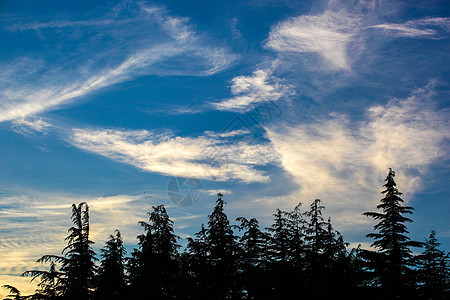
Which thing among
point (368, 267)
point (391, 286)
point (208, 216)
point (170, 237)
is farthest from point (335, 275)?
point (170, 237)

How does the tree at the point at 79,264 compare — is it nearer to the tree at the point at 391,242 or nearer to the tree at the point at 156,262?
the tree at the point at 156,262

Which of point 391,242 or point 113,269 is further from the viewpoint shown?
point 113,269

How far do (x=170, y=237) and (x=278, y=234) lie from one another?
8520mm

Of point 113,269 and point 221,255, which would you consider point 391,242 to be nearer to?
point 221,255

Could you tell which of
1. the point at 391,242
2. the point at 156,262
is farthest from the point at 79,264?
the point at 391,242

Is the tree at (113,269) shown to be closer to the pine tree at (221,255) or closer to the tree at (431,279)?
the pine tree at (221,255)

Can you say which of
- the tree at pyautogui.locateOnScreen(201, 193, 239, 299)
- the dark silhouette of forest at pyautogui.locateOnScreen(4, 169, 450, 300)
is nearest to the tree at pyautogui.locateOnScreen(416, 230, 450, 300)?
the dark silhouette of forest at pyautogui.locateOnScreen(4, 169, 450, 300)

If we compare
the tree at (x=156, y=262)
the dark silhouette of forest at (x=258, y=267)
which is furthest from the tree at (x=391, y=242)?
the tree at (x=156, y=262)

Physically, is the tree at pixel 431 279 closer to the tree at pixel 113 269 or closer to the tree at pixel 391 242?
the tree at pixel 391 242

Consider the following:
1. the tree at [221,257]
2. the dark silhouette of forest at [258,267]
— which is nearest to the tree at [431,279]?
the dark silhouette of forest at [258,267]

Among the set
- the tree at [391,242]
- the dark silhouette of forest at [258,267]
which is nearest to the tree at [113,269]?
the dark silhouette of forest at [258,267]

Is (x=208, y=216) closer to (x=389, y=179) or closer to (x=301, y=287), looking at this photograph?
(x=301, y=287)

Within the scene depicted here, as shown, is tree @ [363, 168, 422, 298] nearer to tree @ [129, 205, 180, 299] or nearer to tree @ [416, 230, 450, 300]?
tree @ [416, 230, 450, 300]

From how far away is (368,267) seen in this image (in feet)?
72.6
